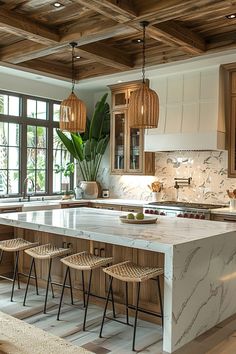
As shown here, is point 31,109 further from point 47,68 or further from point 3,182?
point 3,182

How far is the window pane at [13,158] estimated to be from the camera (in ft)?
21.3

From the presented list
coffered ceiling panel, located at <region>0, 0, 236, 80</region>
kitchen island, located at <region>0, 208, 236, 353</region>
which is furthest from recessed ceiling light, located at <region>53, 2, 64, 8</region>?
kitchen island, located at <region>0, 208, 236, 353</region>

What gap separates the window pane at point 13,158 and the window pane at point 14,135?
10 cm

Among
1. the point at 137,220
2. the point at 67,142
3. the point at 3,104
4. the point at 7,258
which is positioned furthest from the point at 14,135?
the point at 137,220

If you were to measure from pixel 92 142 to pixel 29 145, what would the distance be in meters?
1.10

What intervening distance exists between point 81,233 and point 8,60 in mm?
3067

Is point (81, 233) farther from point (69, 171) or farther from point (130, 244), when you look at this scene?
point (69, 171)

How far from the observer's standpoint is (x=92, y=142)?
6.99m

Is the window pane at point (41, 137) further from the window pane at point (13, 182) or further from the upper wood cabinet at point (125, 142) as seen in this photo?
the upper wood cabinet at point (125, 142)

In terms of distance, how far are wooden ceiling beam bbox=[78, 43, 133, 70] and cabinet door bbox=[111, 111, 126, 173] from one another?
3.93ft

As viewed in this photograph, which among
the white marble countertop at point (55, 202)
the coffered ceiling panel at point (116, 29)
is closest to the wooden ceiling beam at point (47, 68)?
the coffered ceiling panel at point (116, 29)

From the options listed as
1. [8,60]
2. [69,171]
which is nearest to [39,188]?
[69,171]

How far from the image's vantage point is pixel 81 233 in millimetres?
3404

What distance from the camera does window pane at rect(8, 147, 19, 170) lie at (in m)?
6.48
